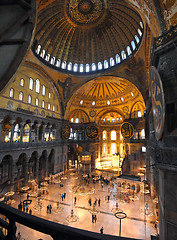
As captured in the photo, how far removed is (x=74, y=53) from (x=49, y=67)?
16.4 ft

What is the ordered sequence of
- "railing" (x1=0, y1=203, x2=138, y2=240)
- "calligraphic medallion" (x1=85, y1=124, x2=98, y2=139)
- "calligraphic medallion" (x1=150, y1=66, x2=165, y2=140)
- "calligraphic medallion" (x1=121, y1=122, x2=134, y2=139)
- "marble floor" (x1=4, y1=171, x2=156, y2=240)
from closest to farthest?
"railing" (x1=0, y1=203, x2=138, y2=240)
"calligraphic medallion" (x1=150, y1=66, x2=165, y2=140)
"marble floor" (x1=4, y1=171, x2=156, y2=240)
"calligraphic medallion" (x1=121, y1=122, x2=134, y2=139)
"calligraphic medallion" (x1=85, y1=124, x2=98, y2=139)

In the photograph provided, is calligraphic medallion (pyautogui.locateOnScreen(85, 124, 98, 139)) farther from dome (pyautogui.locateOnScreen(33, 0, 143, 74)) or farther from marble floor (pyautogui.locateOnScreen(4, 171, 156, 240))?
dome (pyautogui.locateOnScreen(33, 0, 143, 74))

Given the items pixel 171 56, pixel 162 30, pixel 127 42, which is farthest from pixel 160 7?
pixel 127 42

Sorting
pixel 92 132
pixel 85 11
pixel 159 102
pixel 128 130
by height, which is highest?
pixel 85 11

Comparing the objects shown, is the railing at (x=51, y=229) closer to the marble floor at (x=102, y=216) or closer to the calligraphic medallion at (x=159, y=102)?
the calligraphic medallion at (x=159, y=102)

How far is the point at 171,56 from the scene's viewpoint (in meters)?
5.26

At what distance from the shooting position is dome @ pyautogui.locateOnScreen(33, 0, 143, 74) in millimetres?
16344

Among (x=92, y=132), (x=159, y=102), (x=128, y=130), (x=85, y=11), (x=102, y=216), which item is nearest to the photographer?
(x=159, y=102)

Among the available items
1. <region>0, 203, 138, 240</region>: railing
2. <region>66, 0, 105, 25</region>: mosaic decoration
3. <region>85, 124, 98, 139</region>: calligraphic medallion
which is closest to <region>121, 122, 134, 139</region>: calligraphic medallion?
<region>85, 124, 98, 139</region>: calligraphic medallion

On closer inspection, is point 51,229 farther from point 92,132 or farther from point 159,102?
point 92,132

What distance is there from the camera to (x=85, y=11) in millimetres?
17562

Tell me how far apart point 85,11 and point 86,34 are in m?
3.14

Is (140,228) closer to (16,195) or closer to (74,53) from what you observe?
(16,195)

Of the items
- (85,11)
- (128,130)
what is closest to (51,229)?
(128,130)
